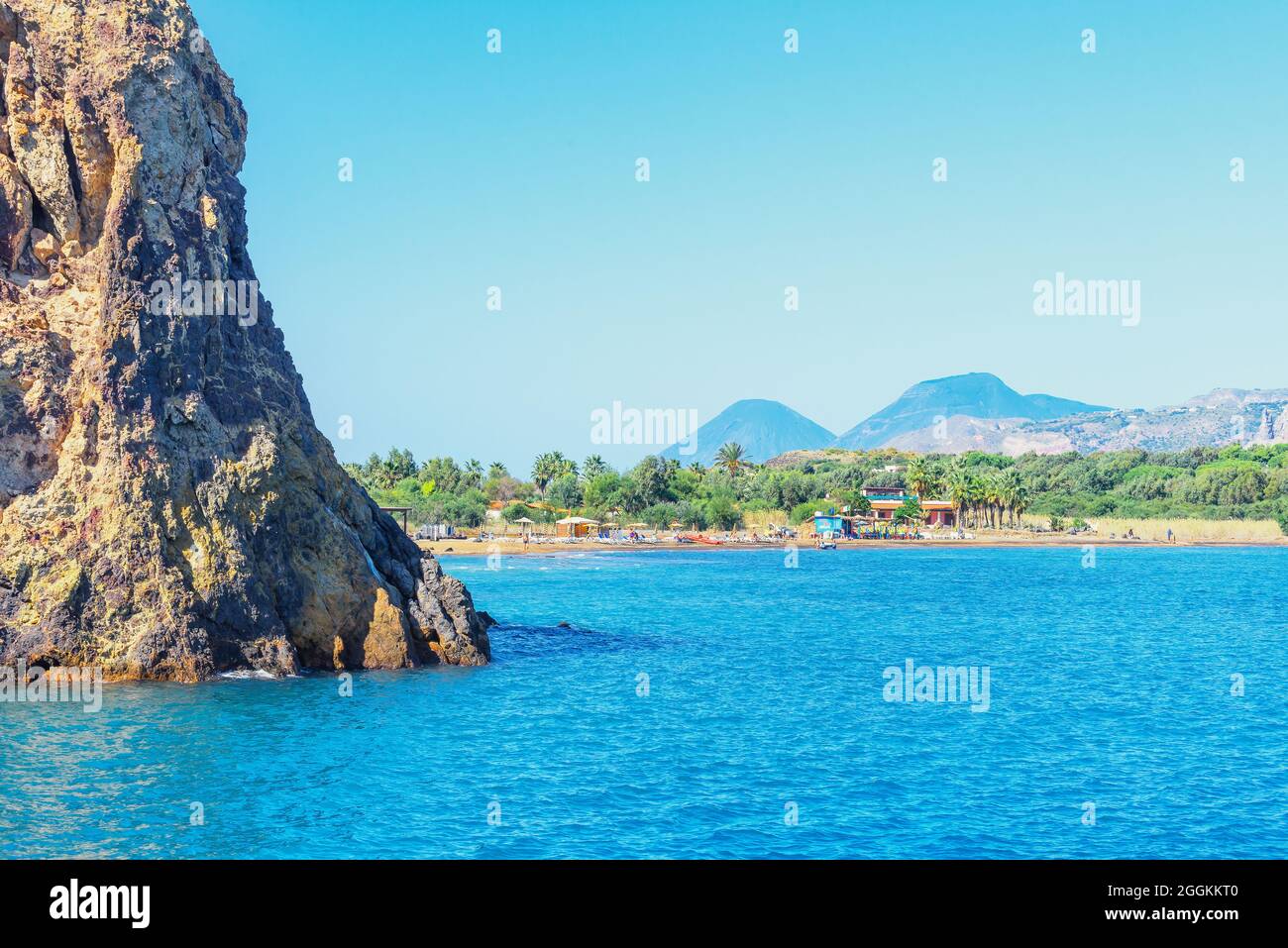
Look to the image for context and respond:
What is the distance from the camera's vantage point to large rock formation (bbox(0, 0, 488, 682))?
3016cm

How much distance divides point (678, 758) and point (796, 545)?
114 m

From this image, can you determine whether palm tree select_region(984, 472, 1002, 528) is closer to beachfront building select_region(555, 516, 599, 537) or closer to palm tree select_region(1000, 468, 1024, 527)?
palm tree select_region(1000, 468, 1024, 527)

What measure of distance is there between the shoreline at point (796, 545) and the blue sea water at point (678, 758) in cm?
6617

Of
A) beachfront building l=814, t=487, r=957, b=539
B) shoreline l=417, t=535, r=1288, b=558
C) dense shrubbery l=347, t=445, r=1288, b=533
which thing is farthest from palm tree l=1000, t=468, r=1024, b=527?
shoreline l=417, t=535, r=1288, b=558

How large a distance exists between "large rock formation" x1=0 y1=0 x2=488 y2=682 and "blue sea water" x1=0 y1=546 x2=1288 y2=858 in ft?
6.40

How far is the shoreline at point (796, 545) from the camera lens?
114 meters

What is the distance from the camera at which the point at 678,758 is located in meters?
26.2

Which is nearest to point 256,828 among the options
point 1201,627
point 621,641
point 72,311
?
point 72,311

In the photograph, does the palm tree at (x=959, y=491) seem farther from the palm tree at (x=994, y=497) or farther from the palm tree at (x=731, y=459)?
the palm tree at (x=731, y=459)

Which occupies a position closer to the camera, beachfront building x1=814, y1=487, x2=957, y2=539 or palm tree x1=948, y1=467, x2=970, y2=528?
beachfront building x1=814, y1=487, x2=957, y2=539

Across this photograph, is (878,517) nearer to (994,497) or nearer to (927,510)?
(927,510)

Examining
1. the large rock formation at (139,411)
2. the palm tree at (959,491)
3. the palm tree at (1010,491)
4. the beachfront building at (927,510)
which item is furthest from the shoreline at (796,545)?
the large rock formation at (139,411)

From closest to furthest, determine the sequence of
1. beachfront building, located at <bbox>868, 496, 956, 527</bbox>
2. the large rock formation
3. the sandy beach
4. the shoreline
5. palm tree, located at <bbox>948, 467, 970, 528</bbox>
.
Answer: the large rock formation
the shoreline
the sandy beach
palm tree, located at <bbox>948, 467, 970, 528</bbox>
beachfront building, located at <bbox>868, 496, 956, 527</bbox>

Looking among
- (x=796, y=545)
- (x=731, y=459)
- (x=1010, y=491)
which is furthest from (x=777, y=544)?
(x=731, y=459)
